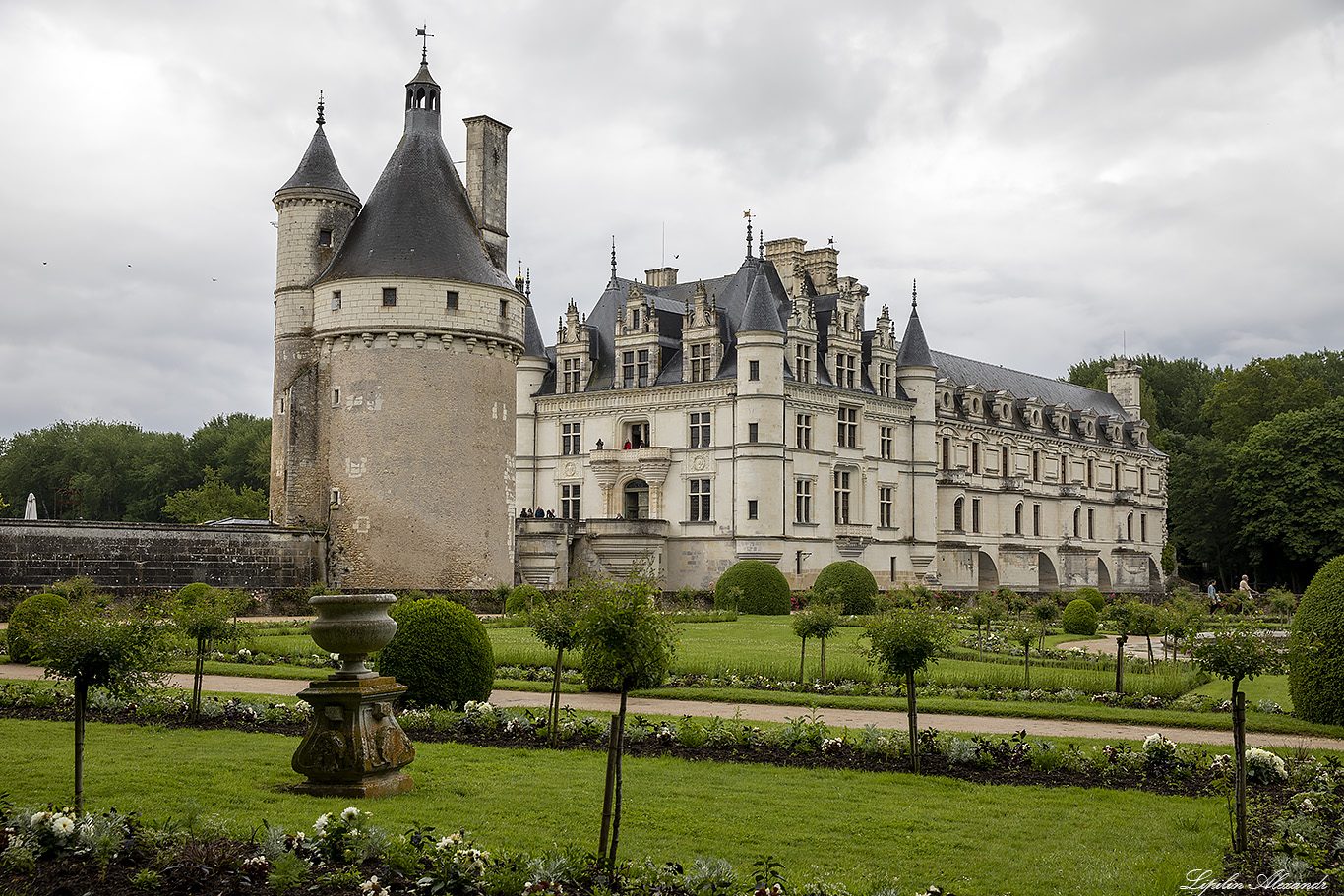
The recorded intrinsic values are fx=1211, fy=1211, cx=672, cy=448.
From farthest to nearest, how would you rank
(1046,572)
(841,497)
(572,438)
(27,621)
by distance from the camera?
(1046,572) < (572,438) < (841,497) < (27,621)

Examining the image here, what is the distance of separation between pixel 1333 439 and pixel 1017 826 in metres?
60.8

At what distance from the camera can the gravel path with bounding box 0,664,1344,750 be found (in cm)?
1471

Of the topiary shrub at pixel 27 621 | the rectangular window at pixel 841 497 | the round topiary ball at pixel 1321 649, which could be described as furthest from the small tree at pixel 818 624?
the rectangular window at pixel 841 497

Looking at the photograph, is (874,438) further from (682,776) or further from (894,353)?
(682,776)

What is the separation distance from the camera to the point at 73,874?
25.4 ft

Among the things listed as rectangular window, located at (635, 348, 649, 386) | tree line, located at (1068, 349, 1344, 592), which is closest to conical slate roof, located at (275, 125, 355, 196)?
rectangular window, located at (635, 348, 649, 386)

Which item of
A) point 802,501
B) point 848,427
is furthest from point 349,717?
point 848,427

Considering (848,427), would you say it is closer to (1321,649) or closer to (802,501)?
(802,501)

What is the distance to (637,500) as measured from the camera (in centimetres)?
4934

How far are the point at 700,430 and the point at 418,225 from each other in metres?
15.9

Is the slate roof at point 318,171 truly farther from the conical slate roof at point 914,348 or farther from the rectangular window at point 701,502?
the conical slate roof at point 914,348

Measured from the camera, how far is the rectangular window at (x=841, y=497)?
48781 mm

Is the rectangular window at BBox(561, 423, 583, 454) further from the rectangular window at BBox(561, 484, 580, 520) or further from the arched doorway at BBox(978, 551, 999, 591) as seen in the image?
the arched doorway at BBox(978, 551, 999, 591)

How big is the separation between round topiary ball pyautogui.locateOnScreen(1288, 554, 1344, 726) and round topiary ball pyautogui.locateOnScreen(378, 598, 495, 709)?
33.8ft
